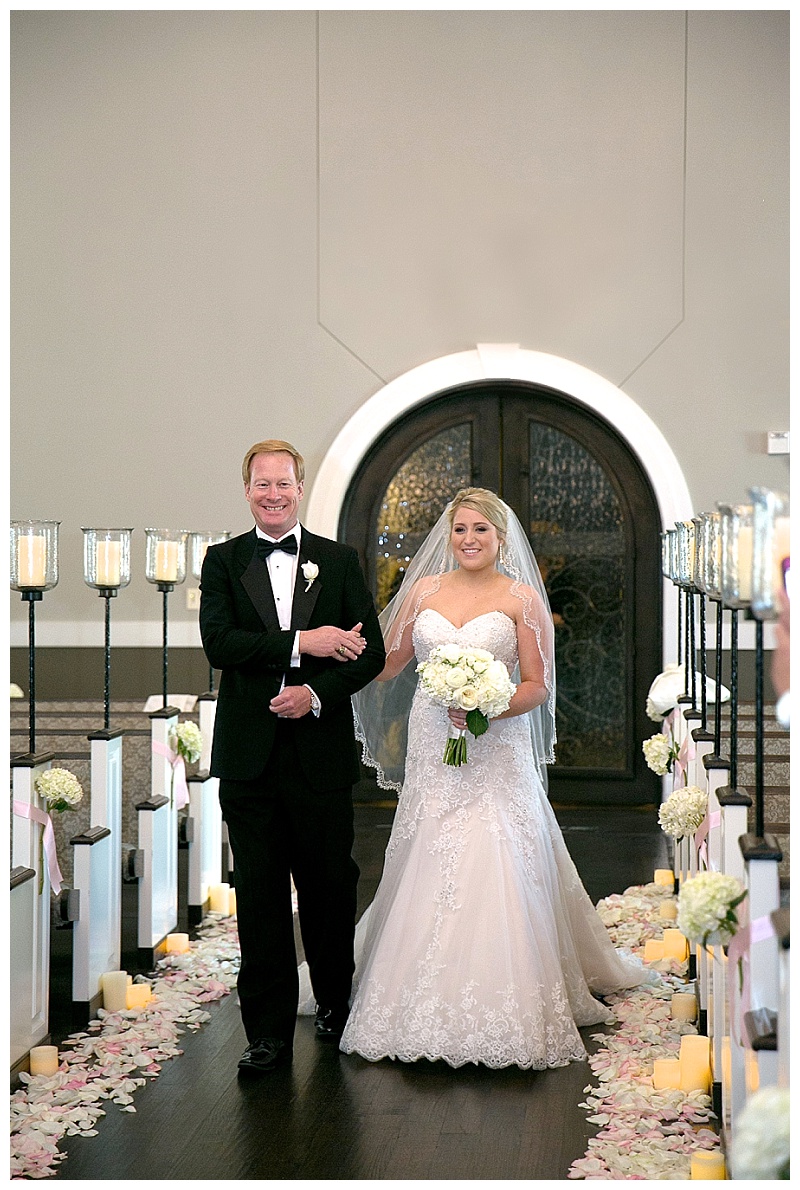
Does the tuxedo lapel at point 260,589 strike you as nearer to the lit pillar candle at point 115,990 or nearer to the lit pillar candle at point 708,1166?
the lit pillar candle at point 115,990

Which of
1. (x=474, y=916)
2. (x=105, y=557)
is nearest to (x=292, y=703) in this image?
(x=474, y=916)

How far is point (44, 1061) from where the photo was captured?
13.4 feet

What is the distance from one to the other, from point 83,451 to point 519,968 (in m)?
5.71

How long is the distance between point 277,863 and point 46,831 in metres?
0.84

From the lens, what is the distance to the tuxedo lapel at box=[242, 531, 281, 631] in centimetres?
427

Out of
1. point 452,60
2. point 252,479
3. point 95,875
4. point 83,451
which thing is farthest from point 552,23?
point 95,875

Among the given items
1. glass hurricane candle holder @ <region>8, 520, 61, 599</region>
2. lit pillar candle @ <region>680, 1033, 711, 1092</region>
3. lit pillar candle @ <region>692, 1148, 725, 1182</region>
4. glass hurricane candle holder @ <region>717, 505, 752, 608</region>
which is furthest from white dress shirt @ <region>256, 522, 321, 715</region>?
lit pillar candle @ <region>692, 1148, 725, 1182</region>

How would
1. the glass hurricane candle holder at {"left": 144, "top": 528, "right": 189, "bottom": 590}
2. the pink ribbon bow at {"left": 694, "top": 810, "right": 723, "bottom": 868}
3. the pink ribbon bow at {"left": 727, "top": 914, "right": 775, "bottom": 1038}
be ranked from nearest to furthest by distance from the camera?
the pink ribbon bow at {"left": 727, "top": 914, "right": 775, "bottom": 1038} → the pink ribbon bow at {"left": 694, "top": 810, "right": 723, "bottom": 868} → the glass hurricane candle holder at {"left": 144, "top": 528, "right": 189, "bottom": 590}

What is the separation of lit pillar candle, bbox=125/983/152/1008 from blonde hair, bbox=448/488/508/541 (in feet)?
6.56

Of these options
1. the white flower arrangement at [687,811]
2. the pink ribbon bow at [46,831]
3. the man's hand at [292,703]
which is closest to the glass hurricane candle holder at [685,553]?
the white flower arrangement at [687,811]

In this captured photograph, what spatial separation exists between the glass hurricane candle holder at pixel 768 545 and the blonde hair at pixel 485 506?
208cm

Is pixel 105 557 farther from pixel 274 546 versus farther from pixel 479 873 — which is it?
pixel 479 873

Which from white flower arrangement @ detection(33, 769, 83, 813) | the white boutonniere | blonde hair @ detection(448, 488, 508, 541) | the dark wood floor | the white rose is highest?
blonde hair @ detection(448, 488, 508, 541)

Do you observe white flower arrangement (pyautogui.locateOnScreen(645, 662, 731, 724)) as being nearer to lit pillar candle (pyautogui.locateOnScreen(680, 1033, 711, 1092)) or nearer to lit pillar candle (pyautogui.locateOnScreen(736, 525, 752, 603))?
lit pillar candle (pyautogui.locateOnScreen(680, 1033, 711, 1092))
